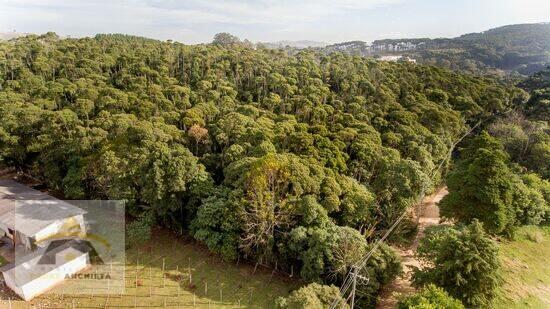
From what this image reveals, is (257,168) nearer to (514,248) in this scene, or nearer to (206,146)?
(206,146)

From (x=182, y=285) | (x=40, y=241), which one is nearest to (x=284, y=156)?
(x=182, y=285)

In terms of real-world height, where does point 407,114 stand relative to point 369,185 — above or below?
above

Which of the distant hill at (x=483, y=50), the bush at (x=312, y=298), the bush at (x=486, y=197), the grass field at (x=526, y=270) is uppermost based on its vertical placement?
the distant hill at (x=483, y=50)

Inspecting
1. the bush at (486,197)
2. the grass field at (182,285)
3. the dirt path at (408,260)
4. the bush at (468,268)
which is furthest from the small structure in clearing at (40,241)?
the bush at (486,197)

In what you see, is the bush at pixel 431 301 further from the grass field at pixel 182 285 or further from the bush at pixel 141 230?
the bush at pixel 141 230

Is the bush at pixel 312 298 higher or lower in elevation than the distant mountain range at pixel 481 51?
lower

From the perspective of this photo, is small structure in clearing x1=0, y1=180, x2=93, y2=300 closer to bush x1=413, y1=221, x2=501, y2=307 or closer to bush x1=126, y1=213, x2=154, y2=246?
bush x1=126, y1=213, x2=154, y2=246

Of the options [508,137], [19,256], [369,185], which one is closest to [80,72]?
[19,256]
